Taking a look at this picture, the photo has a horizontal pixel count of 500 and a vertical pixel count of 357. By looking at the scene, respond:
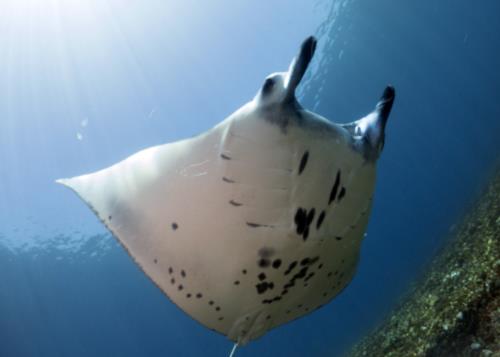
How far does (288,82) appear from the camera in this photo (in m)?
2.18

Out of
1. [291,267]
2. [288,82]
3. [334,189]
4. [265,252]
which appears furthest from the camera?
[291,267]

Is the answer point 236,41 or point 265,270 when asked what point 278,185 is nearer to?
point 265,270

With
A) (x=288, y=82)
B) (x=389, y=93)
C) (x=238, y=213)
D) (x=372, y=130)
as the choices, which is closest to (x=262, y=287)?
(x=238, y=213)

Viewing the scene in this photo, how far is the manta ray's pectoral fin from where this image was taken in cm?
251

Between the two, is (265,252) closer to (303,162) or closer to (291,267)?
(291,267)

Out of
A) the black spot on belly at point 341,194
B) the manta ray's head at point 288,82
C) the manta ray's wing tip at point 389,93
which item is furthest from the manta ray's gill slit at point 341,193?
the manta ray's wing tip at point 389,93

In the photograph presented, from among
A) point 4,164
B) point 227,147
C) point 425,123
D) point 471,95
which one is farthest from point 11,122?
point 471,95

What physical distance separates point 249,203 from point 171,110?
22098 millimetres

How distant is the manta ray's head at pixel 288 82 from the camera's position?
2127 millimetres

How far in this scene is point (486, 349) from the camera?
3338 millimetres

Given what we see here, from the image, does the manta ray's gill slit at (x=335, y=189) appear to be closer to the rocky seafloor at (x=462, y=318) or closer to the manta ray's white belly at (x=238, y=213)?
the manta ray's white belly at (x=238, y=213)

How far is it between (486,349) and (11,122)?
69.8 ft

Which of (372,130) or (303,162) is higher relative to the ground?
(372,130)

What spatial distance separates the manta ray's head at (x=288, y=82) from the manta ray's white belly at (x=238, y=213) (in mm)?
140
